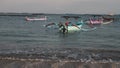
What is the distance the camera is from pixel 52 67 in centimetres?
982

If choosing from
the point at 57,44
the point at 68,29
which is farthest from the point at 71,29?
the point at 57,44

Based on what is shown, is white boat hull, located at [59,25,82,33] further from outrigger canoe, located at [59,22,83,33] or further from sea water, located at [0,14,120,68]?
sea water, located at [0,14,120,68]

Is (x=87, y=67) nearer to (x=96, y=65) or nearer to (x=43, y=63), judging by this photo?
(x=96, y=65)

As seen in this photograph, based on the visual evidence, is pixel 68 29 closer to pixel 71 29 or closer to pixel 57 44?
pixel 71 29

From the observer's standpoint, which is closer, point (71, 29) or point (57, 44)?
point (57, 44)

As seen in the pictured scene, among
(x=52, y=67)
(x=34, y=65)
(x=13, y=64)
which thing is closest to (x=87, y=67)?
(x=52, y=67)

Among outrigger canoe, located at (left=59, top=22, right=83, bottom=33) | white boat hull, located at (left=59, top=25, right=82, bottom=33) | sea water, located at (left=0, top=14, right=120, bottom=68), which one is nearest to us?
sea water, located at (left=0, top=14, right=120, bottom=68)

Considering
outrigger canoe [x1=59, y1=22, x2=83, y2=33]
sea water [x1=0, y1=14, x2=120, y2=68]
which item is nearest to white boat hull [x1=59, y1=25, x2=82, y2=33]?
outrigger canoe [x1=59, y1=22, x2=83, y2=33]

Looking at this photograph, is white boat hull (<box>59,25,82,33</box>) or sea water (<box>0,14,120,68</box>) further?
white boat hull (<box>59,25,82,33</box>)

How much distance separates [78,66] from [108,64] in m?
0.98

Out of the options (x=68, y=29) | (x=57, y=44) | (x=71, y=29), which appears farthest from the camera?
(x=71, y=29)

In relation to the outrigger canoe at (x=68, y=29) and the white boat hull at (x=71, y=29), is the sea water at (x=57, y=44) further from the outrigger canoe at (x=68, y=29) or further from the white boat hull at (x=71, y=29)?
the white boat hull at (x=71, y=29)

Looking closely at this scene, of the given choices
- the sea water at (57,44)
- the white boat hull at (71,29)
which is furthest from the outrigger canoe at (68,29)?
the sea water at (57,44)

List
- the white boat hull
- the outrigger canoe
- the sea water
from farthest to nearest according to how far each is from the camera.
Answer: the white boat hull
the outrigger canoe
the sea water
